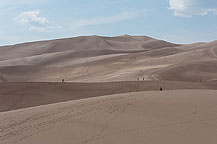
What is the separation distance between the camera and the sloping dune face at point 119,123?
18.5 feet

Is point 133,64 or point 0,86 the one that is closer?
point 0,86

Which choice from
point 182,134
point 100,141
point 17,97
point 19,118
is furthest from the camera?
point 17,97

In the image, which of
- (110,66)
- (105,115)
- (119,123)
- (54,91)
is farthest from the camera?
(110,66)

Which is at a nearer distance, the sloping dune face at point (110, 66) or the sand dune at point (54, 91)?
the sand dune at point (54, 91)

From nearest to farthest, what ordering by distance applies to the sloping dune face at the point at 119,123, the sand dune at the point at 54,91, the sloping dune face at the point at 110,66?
the sloping dune face at the point at 119,123
the sand dune at the point at 54,91
the sloping dune face at the point at 110,66

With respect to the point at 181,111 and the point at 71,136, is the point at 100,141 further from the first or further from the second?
the point at 181,111

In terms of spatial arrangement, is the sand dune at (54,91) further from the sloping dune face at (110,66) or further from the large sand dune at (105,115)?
the sloping dune face at (110,66)

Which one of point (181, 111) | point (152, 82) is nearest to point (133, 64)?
point (152, 82)

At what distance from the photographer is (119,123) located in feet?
21.7

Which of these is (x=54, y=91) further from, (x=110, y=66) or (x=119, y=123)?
(x=110, y=66)

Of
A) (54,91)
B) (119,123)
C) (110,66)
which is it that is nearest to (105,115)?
(119,123)

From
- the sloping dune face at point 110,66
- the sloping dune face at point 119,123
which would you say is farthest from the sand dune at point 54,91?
the sloping dune face at point 110,66

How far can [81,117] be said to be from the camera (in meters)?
7.23

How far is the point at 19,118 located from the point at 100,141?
2.92 m
